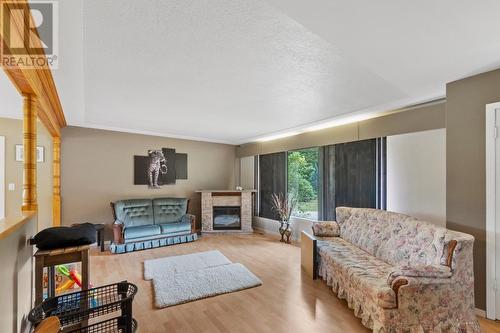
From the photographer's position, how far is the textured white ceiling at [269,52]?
5.13 feet

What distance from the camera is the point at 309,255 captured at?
3656mm

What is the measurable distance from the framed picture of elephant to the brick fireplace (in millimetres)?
995

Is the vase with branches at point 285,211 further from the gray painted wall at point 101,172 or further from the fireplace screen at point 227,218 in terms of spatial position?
the gray painted wall at point 101,172

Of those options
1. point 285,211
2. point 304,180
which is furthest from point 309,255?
point 304,180

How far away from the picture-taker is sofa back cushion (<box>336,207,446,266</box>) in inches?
94.8

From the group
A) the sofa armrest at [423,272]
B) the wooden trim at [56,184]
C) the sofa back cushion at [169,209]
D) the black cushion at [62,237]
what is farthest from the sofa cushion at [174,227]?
the sofa armrest at [423,272]

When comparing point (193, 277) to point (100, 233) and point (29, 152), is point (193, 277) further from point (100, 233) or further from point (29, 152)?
point (100, 233)

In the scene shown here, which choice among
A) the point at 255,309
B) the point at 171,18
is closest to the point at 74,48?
the point at 171,18

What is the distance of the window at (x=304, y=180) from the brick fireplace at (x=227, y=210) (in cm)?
131

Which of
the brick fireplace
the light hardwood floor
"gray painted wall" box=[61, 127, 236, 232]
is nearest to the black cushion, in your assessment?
the light hardwood floor

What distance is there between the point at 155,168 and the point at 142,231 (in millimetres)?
1643

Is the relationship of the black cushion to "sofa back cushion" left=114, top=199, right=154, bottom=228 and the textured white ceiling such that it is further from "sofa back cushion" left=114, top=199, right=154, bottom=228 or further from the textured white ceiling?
"sofa back cushion" left=114, top=199, right=154, bottom=228

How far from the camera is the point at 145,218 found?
5492 millimetres

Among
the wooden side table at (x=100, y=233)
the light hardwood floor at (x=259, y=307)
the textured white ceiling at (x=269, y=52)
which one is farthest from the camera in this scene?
the wooden side table at (x=100, y=233)
